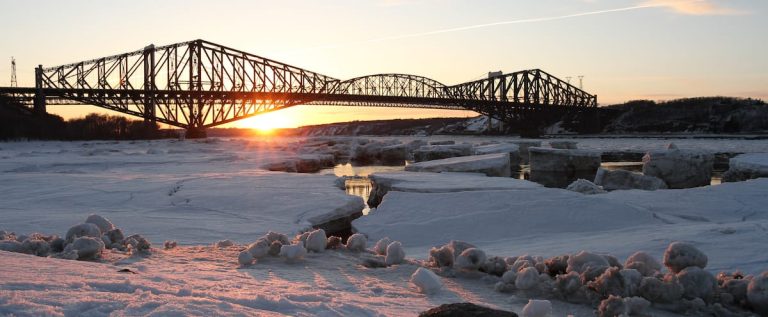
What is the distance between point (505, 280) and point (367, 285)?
0.81 metres

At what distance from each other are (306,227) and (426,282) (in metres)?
3.21

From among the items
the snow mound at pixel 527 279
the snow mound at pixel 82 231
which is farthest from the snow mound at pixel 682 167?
the snow mound at pixel 82 231

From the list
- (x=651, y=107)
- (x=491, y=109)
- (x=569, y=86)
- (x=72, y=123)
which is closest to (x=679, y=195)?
(x=72, y=123)

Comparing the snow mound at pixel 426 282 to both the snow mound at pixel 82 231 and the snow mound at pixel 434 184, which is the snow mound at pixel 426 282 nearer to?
the snow mound at pixel 82 231

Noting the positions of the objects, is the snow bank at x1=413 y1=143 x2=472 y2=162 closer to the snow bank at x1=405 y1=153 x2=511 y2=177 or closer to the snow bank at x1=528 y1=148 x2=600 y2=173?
the snow bank at x1=528 y1=148 x2=600 y2=173

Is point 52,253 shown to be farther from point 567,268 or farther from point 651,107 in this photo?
point 651,107

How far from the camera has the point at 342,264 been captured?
4.09 metres

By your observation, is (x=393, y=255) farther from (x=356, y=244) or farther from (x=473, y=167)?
(x=473, y=167)

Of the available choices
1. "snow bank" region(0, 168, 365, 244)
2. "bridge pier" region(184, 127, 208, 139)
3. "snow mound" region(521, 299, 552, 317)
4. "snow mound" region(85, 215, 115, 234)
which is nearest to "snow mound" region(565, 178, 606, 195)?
"snow bank" region(0, 168, 365, 244)

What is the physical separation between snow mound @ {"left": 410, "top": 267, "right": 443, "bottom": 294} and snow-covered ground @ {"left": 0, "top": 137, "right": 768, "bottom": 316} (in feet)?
0.23

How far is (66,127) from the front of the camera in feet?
133

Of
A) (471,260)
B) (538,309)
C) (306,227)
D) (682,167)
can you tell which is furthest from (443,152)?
(538,309)

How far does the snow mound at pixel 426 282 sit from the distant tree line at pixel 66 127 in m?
38.1

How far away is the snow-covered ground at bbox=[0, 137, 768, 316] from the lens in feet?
8.70
